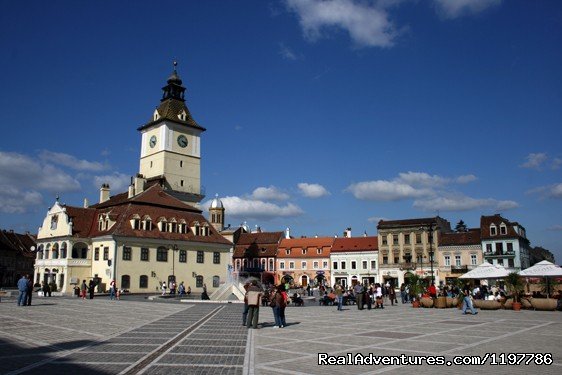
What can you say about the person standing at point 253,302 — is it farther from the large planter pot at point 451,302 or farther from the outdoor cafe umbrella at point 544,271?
the outdoor cafe umbrella at point 544,271

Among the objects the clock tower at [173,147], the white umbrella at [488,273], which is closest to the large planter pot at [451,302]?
the white umbrella at [488,273]

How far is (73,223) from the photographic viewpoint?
5481cm

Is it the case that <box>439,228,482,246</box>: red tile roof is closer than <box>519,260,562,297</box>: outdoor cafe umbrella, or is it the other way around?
<box>519,260,562,297</box>: outdoor cafe umbrella

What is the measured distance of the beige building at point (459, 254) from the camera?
68.6 m

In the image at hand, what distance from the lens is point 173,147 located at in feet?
240

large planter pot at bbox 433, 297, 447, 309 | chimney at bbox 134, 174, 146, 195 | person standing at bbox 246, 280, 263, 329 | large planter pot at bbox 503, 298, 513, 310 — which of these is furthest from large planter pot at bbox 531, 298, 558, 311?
chimney at bbox 134, 174, 146, 195

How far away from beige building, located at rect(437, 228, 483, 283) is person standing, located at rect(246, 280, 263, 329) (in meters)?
56.4

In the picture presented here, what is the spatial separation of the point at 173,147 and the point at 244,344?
62260mm

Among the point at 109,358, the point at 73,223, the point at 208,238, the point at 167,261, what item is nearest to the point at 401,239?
the point at 208,238

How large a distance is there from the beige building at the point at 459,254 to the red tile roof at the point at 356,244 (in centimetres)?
1024

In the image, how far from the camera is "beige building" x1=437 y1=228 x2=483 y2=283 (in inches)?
2702

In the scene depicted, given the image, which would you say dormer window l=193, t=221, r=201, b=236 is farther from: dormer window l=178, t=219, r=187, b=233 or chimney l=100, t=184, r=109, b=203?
chimney l=100, t=184, r=109, b=203

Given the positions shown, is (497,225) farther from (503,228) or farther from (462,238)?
(462,238)

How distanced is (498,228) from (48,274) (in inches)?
2288
